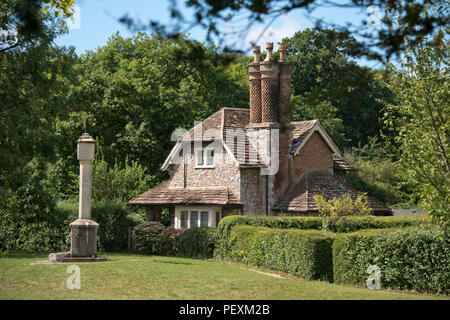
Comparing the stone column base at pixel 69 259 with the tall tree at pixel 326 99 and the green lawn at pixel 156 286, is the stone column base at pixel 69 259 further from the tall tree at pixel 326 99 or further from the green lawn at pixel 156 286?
the tall tree at pixel 326 99

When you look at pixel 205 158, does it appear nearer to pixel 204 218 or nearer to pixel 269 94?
pixel 204 218

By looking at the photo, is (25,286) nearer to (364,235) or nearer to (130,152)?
→ (364,235)

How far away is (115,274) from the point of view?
1812 centimetres

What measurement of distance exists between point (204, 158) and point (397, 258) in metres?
17.4

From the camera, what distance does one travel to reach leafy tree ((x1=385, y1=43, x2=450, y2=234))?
1446 cm

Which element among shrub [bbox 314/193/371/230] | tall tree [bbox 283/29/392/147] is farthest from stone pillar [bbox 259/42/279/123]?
tall tree [bbox 283/29/392/147]

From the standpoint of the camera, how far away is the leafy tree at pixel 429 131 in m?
14.5

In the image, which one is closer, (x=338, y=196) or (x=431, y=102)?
(x=431, y=102)

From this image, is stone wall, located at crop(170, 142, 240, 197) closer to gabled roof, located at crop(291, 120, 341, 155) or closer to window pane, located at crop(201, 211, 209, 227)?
window pane, located at crop(201, 211, 209, 227)

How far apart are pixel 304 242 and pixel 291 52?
44.6 metres

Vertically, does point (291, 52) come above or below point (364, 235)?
above

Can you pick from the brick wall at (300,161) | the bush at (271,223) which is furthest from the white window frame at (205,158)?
the bush at (271,223)
